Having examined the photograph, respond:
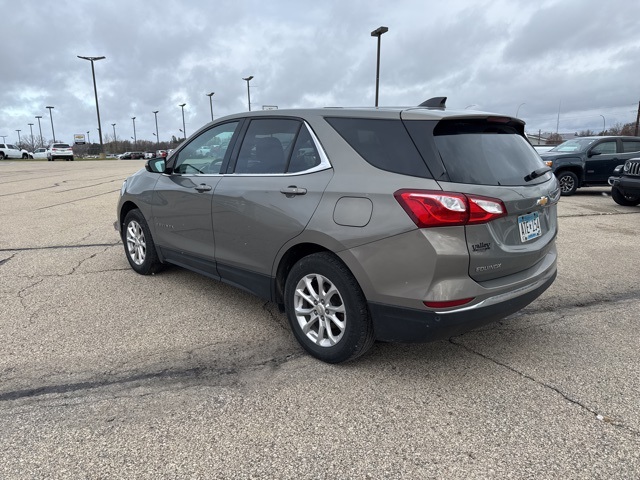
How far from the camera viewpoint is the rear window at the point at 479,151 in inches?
107

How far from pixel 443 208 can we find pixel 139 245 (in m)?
3.72

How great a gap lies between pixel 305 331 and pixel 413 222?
3.83ft

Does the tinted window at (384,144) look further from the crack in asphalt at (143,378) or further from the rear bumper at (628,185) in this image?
the rear bumper at (628,185)

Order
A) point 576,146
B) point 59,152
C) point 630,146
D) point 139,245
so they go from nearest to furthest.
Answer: point 139,245
point 630,146
point 576,146
point 59,152

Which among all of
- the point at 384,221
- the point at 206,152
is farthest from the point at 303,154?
the point at 206,152

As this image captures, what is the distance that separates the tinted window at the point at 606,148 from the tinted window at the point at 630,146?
27 cm

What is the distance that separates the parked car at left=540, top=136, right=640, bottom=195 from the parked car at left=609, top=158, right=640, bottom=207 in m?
1.85

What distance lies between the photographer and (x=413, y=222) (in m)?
2.57

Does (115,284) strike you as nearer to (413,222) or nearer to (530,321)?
(413,222)

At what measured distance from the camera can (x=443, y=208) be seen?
254 centimetres

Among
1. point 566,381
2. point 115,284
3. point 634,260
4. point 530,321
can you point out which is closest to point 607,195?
point 634,260

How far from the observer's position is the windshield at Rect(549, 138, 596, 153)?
12477 millimetres

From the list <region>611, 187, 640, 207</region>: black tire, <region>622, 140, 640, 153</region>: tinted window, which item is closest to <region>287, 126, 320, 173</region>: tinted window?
<region>611, 187, 640, 207</region>: black tire

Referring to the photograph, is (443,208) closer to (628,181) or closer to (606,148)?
(628,181)
